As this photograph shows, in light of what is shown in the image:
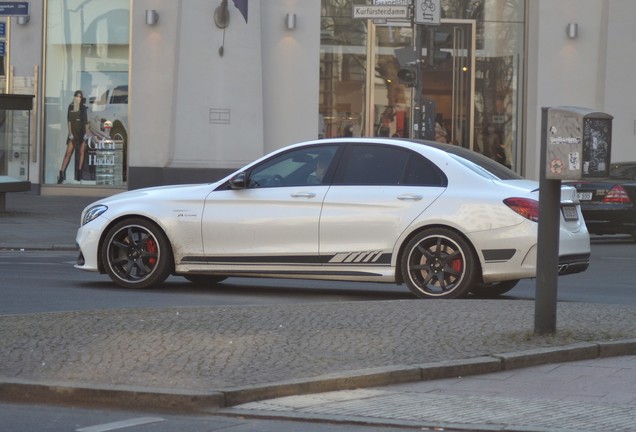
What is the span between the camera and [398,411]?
22.3 feet

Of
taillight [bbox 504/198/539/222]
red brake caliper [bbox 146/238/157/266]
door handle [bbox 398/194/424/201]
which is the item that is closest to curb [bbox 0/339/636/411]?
taillight [bbox 504/198/539/222]

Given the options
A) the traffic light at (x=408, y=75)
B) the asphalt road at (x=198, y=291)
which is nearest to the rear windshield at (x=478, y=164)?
the asphalt road at (x=198, y=291)

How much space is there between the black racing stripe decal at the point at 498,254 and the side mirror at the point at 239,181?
2.40 metres

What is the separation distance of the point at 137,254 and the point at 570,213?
4121 mm

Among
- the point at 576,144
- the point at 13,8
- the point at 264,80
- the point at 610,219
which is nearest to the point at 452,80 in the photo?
the point at 264,80

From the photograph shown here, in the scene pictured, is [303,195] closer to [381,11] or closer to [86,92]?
[381,11]

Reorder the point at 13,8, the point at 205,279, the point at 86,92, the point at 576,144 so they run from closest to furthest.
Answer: the point at 576,144, the point at 205,279, the point at 13,8, the point at 86,92

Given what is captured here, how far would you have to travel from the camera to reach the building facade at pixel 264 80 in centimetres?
2819

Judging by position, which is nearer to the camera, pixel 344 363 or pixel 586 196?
pixel 344 363

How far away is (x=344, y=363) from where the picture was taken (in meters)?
7.82

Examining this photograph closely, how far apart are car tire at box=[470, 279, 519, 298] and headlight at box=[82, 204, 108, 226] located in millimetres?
3668

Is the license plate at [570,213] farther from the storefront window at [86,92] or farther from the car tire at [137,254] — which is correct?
the storefront window at [86,92]

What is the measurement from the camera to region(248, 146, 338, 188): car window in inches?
484

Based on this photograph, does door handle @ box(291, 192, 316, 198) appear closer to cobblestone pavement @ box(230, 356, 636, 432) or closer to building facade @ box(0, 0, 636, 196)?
cobblestone pavement @ box(230, 356, 636, 432)
